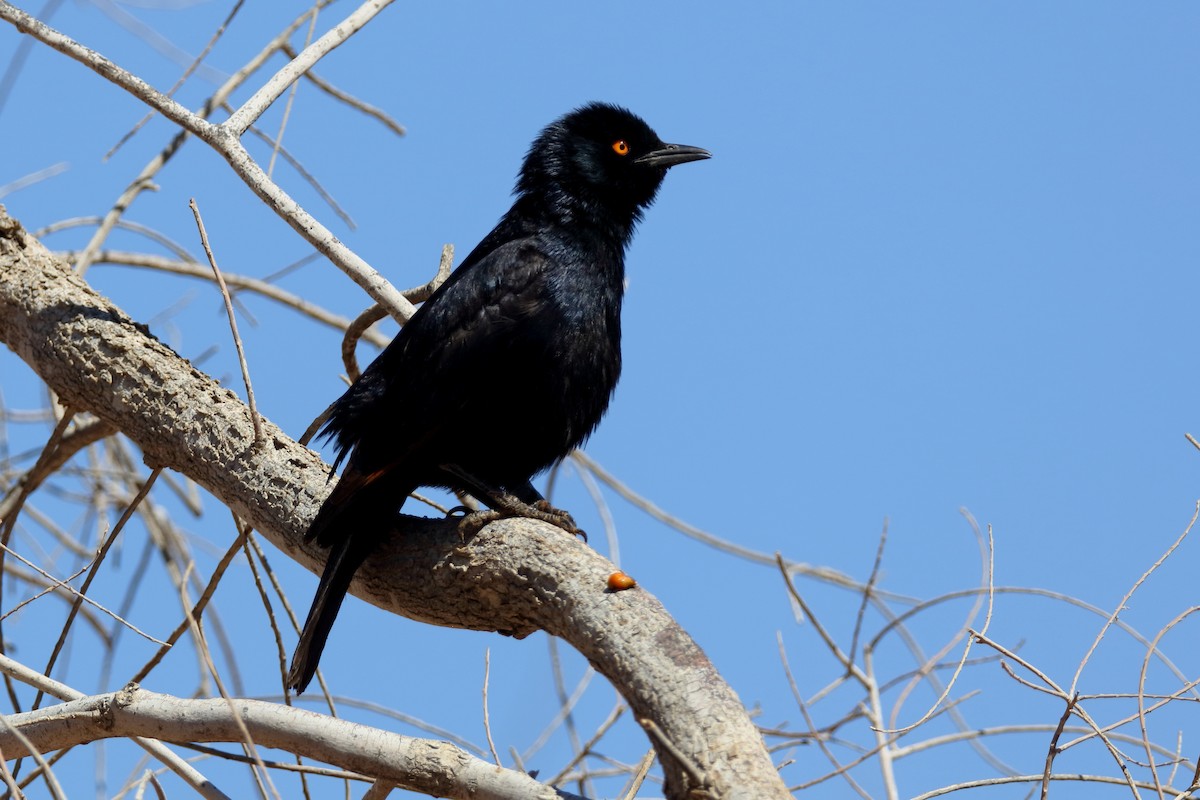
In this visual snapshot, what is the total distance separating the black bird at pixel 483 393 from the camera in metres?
3.70

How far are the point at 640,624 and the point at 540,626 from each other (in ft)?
1.48

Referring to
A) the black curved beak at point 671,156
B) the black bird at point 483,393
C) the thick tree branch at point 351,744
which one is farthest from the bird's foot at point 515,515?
the black curved beak at point 671,156

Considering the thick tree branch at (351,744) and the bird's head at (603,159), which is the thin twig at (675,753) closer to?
Answer: the thick tree branch at (351,744)

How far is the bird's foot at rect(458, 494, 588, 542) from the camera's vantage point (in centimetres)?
351

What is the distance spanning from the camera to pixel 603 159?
5.02m

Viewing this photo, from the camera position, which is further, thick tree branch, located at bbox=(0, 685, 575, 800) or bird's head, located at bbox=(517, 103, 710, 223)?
bird's head, located at bbox=(517, 103, 710, 223)

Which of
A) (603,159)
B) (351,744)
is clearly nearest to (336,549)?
(351,744)

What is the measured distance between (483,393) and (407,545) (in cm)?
59

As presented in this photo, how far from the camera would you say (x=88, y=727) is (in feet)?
9.91

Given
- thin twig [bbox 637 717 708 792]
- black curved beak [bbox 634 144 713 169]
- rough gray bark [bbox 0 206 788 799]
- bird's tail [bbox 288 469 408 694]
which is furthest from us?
black curved beak [bbox 634 144 713 169]

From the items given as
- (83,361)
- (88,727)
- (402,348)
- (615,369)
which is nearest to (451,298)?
(402,348)

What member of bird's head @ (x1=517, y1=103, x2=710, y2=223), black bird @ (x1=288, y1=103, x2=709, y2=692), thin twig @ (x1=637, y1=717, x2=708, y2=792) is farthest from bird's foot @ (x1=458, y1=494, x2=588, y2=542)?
bird's head @ (x1=517, y1=103, x2=710, y2=223)

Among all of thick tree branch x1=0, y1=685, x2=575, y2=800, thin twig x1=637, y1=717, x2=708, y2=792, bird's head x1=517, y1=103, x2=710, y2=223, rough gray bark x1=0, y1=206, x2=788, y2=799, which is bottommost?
thin twig x1=637, y1=717, x2=708, y2=792

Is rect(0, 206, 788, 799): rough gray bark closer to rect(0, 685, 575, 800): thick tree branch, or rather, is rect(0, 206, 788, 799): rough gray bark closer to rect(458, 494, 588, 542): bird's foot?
rect(458, 494, 588, 542): bird's foot
